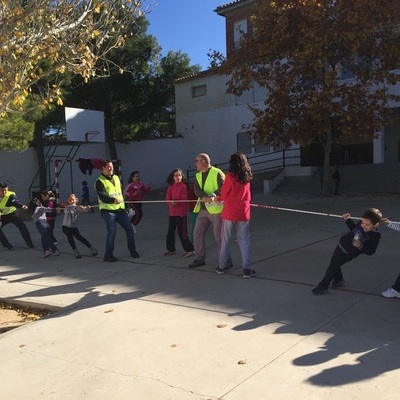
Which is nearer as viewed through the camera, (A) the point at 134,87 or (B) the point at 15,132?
(B) the point at 15,132

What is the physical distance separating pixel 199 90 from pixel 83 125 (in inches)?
383

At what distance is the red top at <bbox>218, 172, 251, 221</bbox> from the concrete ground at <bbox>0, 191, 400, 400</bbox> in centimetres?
86

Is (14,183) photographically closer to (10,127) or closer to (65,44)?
(10,127)

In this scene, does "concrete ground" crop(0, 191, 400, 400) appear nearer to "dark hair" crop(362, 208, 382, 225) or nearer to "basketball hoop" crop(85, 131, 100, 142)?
"dark hair" crop(362, 208, 382, 225)

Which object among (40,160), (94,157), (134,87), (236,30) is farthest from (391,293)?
(236,30)

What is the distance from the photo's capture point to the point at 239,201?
646cm

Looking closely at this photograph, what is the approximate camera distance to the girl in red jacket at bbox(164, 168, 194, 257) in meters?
8.22

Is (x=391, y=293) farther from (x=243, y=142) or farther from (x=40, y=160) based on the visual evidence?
(x=243, y=142)

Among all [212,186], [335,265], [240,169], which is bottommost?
[335,265]

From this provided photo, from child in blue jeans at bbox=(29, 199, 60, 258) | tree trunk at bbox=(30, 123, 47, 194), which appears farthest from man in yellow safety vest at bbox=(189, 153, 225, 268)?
tree trunk at bbox=(30, 123, 47, 194)

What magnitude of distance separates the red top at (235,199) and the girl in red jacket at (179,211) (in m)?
1.84

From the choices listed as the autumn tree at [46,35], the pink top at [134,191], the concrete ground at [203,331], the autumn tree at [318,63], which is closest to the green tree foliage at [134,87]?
the autumn tree at [318,63]

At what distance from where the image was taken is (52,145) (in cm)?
2484

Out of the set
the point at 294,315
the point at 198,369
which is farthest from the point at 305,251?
the point at 198,369
